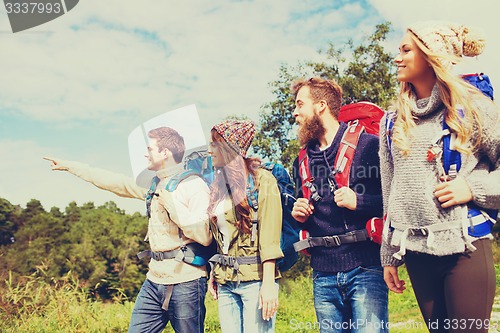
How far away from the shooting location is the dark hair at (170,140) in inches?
147

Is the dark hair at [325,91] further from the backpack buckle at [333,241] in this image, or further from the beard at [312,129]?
the backpack buckle at [333,241]

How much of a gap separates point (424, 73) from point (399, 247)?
84 cm

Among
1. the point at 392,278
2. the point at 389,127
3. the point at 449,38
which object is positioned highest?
the point at 449,38

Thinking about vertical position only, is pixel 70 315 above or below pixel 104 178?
below

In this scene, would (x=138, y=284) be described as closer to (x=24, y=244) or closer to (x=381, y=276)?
(x=24, y=244)

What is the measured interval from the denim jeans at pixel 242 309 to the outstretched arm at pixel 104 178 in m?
1.08

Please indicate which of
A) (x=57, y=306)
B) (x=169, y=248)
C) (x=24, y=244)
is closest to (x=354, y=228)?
(x=169, y=248)

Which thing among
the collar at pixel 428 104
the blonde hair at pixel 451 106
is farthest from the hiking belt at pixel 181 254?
the collar at pixel 428 104

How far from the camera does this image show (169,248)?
3.54 metres

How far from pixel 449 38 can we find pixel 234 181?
1496 mm

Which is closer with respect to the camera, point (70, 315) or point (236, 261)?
point (236, 261)

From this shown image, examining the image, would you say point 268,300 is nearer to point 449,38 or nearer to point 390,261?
point 390,261

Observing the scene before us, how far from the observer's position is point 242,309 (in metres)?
3.24

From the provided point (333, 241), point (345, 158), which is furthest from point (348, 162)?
point (333, 241)
